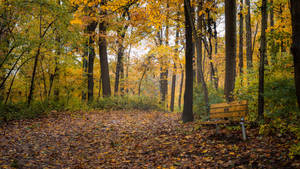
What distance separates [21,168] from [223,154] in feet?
14.7

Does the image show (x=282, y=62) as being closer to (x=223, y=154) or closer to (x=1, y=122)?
(x=223, y=154)

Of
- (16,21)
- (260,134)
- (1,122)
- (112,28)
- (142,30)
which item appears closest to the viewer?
(260,134)

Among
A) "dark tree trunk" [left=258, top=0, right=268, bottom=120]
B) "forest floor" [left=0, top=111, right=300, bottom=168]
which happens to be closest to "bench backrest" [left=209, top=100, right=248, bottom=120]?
"dark tree trunk" [left=258, top=0, right=268, bottom=120]

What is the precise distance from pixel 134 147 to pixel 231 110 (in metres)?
2.99

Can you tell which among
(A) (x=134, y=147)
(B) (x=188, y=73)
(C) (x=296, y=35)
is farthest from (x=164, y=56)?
(C) (x=296, y=35)

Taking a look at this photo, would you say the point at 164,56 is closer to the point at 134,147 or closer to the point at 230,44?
the point at 230,44

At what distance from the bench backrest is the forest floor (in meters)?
0.49

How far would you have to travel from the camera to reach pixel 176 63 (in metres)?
18.8

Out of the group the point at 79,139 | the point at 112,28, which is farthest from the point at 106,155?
the point at 112,28

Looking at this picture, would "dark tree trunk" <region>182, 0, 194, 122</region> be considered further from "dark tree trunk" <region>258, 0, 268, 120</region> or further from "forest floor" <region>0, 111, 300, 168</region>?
"dark tree trunk" <region>258, 0, 268, 120</region>

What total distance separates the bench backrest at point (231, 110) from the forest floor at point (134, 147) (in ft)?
1.60

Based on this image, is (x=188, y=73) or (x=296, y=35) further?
(x=188, y=73)

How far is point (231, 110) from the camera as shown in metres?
5.91

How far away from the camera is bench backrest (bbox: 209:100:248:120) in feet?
18.3
